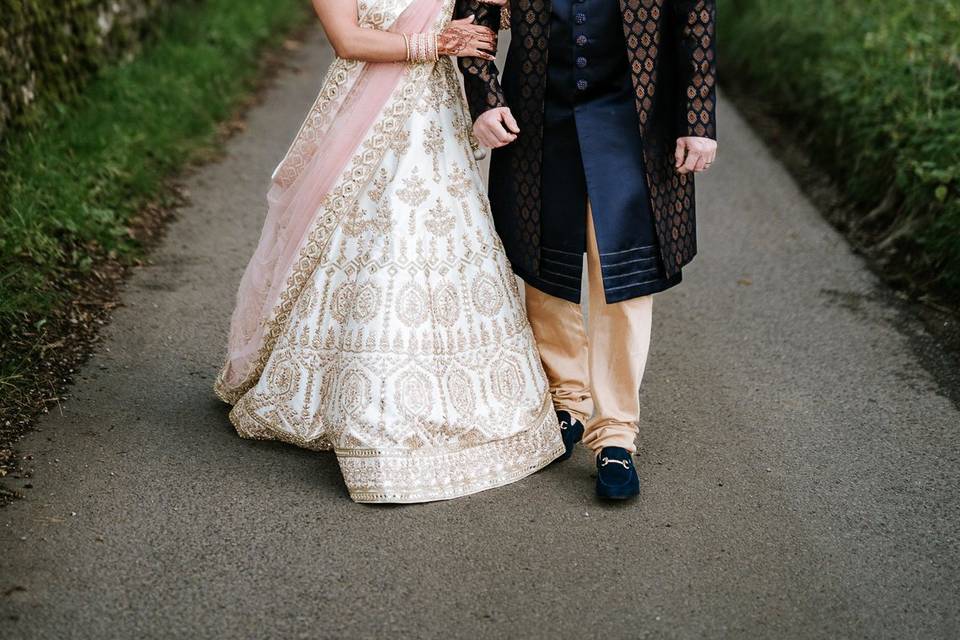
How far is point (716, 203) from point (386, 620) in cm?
493

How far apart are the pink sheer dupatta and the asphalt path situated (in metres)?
0.36

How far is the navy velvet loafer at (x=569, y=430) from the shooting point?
4.14 metres

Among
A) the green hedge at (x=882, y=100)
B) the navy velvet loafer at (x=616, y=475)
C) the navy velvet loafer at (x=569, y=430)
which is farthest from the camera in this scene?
the green hedge at (x=882, y=100)

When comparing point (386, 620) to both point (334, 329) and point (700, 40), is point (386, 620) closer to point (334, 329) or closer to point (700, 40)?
point (334, 329)

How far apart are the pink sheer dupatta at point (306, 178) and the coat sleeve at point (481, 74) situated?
0.39ft

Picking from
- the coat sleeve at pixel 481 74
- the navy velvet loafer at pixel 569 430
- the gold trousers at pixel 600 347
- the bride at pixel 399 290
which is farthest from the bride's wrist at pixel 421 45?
the navy velvet loafer at pixel 569 430

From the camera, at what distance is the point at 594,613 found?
128 inches

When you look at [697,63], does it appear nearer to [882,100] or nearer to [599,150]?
[599,150]

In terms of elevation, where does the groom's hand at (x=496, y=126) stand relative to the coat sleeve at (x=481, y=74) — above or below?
below

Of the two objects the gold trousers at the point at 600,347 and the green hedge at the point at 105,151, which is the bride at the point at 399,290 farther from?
the green hedge at the point at 105,151

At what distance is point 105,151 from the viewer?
261 inches

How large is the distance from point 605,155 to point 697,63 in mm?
398

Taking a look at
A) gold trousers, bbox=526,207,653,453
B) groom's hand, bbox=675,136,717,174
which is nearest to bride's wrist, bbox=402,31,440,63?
gold trousers, bbox=526,207,653,453

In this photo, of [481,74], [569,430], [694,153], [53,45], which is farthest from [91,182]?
[694,153]
